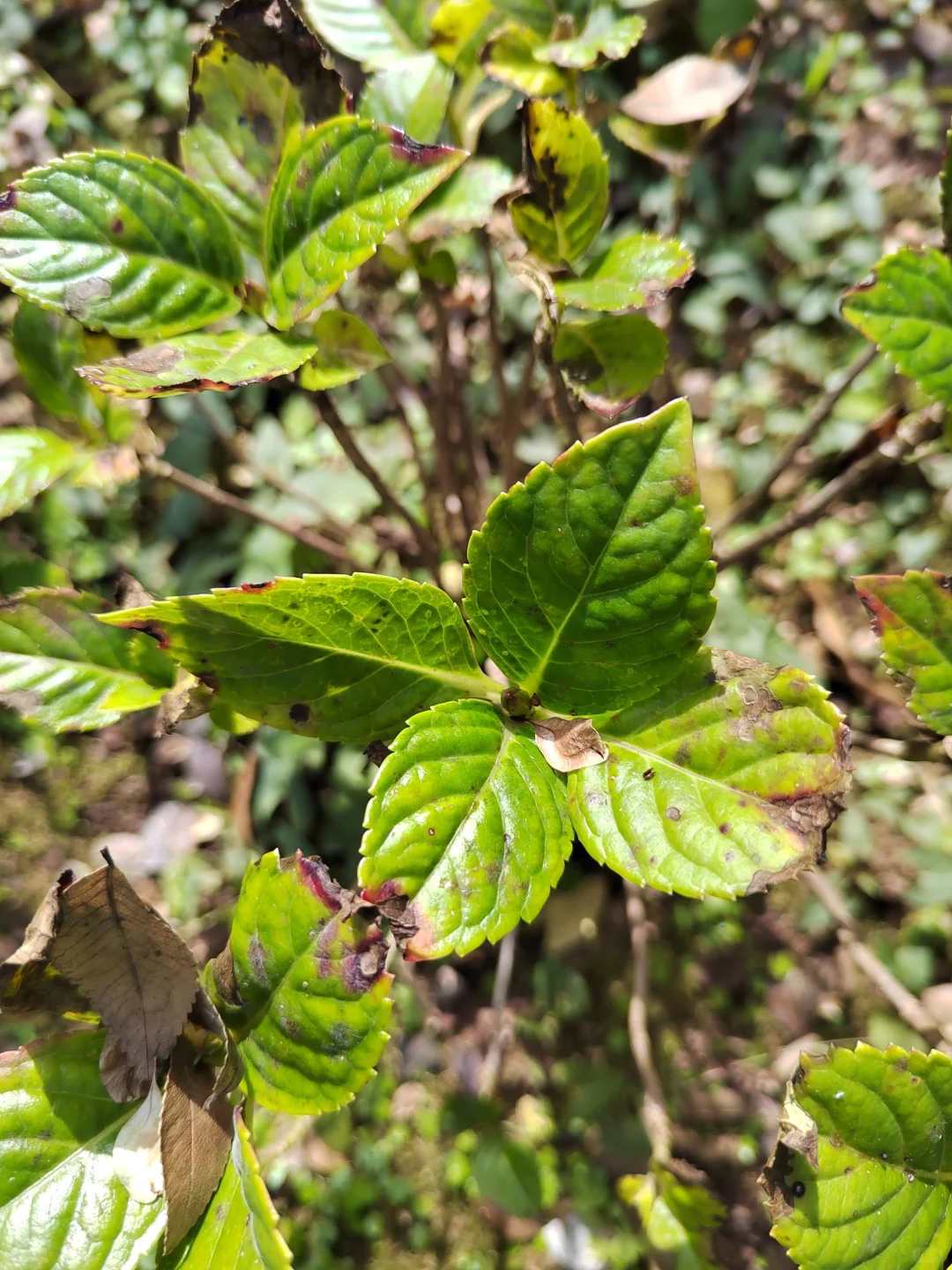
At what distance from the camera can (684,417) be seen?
623 mm

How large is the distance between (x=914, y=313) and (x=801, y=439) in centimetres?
62

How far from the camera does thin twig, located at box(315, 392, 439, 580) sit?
0.97 metres

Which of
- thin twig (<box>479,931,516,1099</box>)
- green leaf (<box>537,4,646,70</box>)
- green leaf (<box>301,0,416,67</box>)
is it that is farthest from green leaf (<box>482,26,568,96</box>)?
thin twig (<box>479,931,516,1099</box>)

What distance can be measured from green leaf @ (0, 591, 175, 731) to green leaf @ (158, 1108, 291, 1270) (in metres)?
0.51

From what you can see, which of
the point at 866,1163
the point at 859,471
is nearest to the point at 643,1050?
the point at 866,1163

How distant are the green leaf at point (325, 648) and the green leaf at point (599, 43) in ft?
2.32

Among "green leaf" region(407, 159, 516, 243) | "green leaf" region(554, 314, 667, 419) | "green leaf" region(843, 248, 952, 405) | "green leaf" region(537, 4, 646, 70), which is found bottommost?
"green leaf" region(843, 248, 952, 405)

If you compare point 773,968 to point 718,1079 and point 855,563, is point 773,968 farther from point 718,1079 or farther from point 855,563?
point 855,563

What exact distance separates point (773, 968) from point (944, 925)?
0.36m

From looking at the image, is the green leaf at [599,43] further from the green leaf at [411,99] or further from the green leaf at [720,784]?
the green leaf at [720,784]

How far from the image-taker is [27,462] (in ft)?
3.18

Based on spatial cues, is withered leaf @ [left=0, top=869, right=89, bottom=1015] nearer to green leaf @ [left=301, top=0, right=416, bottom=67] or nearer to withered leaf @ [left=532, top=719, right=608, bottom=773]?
withered leaf @ [left=532, top=719, right=608, bottom=773]

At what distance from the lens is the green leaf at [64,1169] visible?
676mm

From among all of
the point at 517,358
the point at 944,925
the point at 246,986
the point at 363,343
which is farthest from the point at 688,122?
the point at 944,925
